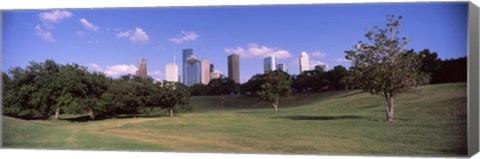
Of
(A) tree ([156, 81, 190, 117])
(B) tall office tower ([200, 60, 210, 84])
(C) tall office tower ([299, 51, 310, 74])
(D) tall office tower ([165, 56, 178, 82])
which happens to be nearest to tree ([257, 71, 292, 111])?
(C) tall office tower ([299, 51, 310, 74])

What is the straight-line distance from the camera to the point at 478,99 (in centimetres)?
1131

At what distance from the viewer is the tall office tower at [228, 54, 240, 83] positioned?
1288 cm

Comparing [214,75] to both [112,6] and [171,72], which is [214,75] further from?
[112,6]

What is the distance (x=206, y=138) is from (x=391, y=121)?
4.24 metres

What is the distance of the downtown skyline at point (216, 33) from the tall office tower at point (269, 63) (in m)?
0.11

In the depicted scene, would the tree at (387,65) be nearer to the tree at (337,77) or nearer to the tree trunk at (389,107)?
the tree trunk at (389,107)

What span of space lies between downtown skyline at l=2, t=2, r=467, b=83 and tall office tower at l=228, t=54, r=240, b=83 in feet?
0.34

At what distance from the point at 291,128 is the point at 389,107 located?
2237 millimetres

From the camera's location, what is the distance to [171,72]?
1332 centimetres

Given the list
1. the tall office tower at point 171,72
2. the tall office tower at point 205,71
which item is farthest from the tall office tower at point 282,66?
the tall office tower at point 171,72

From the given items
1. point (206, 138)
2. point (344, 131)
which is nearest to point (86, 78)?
point (206, 138)

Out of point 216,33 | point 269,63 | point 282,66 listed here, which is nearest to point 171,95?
point 216,33

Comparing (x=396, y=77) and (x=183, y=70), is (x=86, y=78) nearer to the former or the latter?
(x=183, y=70)

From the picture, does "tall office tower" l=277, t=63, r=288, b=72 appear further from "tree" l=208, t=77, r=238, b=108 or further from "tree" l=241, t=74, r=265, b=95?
"tree" l=208, t=77, r=238, b=108
